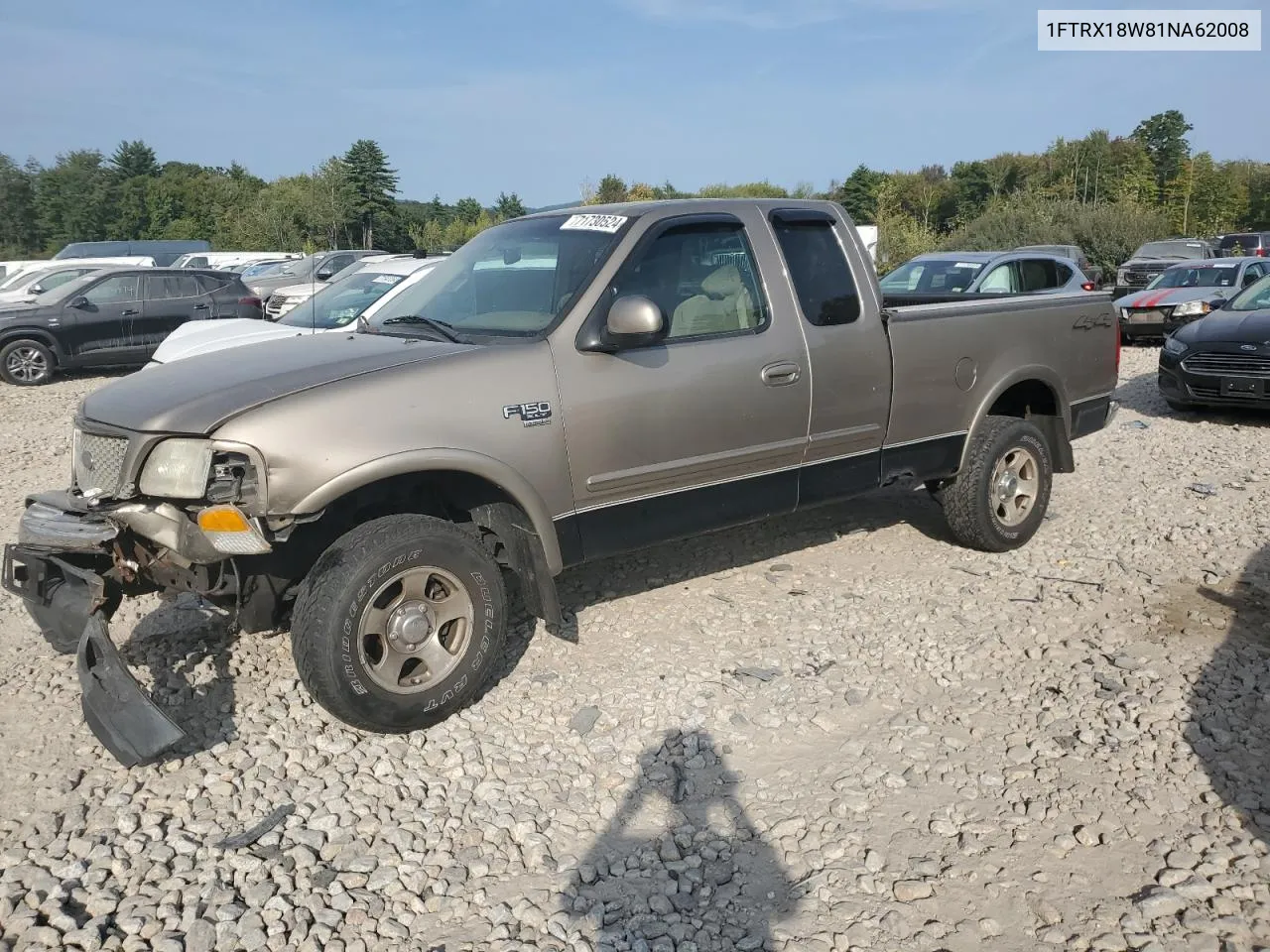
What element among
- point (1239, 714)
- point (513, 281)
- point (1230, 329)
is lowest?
point (1239, 714)

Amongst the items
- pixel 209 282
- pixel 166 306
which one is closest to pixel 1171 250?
pixel 209 282

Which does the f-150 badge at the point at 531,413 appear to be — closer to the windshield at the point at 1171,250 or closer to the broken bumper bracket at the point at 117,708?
the broken bumper bracket at the point at 117,708

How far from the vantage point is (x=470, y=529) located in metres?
4.08

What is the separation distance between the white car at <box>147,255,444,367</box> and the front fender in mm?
5346

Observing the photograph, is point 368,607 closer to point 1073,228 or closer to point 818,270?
point 818,270

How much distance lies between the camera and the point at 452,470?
3.81 m

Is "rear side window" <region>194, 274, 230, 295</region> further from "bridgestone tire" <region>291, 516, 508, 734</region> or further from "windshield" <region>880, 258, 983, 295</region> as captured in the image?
"bridgestone tire" <region>291, 516, 508, 734</region>

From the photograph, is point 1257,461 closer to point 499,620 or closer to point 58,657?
point 499,620

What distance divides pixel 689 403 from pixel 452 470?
1124 mm

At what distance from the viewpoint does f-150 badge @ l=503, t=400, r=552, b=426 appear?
3896mm

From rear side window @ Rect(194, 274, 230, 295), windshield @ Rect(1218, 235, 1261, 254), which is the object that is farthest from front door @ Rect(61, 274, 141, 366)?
windshield @ Rect(1218, 235, 1261, 254)

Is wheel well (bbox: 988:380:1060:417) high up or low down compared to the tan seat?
down

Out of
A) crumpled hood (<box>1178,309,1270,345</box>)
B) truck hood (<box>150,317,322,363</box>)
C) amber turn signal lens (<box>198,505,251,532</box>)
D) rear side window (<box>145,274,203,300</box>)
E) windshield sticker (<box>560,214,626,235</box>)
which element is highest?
rear side window (<box>145,274,203,300</box>)

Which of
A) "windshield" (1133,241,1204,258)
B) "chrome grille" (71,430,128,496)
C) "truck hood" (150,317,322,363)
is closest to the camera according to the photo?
"chrome grille" (71,430,128,496)
